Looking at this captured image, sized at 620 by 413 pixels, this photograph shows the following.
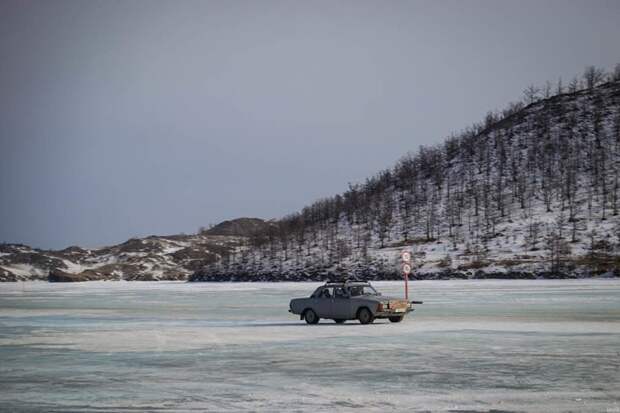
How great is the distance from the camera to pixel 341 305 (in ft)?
119

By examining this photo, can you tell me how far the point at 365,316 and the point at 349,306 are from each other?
Answer: 914 millimetres

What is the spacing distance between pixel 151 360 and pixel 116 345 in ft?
16.9

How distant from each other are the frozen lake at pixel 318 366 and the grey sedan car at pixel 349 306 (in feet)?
2.42

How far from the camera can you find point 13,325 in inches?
1500

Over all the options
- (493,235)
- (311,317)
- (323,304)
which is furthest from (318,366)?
(493,235)

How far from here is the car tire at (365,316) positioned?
116 ft

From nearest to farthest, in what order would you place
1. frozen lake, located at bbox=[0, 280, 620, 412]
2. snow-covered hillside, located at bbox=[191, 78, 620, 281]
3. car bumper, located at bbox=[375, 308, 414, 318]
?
frozen lake, located at bbox=[0, 280, 620, 412] → car bumper, located at bbox=[375, 308, 414, 318] → snow-covered hillside, located at bbox=[191, 78, 620, 281]

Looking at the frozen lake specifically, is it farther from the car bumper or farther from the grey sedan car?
the grey sedan car

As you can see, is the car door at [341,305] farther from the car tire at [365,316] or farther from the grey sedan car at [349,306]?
the car tire at [365,316]

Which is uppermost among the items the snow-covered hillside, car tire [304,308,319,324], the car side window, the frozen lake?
the snow-covered hillside

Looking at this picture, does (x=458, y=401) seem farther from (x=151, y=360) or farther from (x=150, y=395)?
(x=151, y=360)

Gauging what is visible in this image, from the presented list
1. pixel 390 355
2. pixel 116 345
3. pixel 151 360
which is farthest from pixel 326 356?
pixel 116 345

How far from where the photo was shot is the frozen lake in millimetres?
15133

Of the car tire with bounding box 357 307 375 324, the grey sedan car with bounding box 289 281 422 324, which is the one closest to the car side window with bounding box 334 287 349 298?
the grey sedan car with bounding box 289 281 422 324
